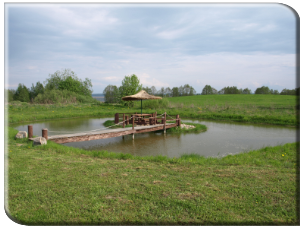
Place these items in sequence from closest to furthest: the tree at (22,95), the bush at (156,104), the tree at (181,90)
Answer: the bush at (156,104), the tree at (22,95), the tree at (181,90)

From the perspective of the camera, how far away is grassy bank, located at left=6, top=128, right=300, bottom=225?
303 centimetres

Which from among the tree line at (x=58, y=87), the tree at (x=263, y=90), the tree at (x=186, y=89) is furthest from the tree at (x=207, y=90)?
the tree line at (x=58, y=87)

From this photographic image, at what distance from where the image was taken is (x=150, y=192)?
3.86 meters

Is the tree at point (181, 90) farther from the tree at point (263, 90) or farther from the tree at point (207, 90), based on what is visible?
the tree at point (263, 90)

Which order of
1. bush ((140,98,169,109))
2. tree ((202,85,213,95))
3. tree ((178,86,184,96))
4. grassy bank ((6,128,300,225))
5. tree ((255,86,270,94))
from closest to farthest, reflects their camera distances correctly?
grassy bank ((6,128,300,225))
bush ((140,98,169,109))
tree ((255,86,270,94))
tree ((178,86,184,96))
tree ((202,85,213,95))

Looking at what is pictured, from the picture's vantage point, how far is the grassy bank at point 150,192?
9.93 ft

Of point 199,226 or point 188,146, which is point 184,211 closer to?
point 199,226

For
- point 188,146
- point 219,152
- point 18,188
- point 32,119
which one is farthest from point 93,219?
point 32,119

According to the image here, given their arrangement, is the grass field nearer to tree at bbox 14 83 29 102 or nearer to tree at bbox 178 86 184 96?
tree at bbox 14 83 29 102

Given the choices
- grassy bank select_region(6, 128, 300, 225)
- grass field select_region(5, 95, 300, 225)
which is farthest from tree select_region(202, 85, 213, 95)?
grassy bank select_region(6, 128, 300, 225)

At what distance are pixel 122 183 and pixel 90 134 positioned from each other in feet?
19.7

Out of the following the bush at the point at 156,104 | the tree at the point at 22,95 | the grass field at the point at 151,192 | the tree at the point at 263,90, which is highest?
the tree at the point at 263,90

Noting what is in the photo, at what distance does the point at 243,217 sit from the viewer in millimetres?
3043

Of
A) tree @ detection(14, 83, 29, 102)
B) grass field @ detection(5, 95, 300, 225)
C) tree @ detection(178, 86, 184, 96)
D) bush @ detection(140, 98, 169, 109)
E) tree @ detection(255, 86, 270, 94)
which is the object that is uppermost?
tree @ detection(178, 86, 184, 96)
